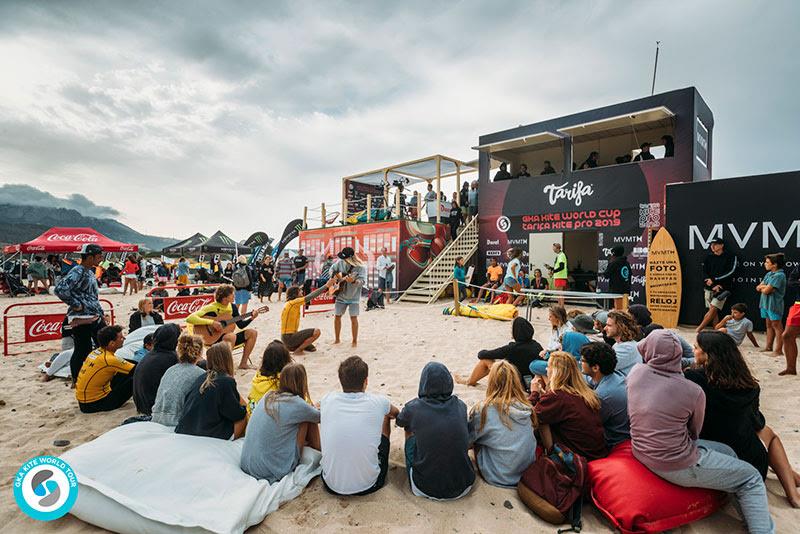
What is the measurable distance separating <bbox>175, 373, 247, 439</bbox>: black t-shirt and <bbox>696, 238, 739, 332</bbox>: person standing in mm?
8714

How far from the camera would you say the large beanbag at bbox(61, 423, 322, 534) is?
234 centimetres

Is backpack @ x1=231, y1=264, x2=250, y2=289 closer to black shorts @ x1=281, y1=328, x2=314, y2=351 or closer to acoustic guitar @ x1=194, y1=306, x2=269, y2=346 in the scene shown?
black shorts @ x1=281, y1=328, x2=314, y2=351

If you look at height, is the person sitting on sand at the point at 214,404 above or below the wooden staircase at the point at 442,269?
below

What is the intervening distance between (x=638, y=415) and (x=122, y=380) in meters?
4.77

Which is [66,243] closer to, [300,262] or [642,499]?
[300,262]

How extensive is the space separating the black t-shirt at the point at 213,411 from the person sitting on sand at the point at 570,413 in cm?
231

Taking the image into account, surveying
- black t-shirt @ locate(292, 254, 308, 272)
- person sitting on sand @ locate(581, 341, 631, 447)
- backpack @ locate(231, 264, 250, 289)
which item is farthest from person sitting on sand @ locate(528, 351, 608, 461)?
black t-shirt @ locate(292, 254, 308, 272)

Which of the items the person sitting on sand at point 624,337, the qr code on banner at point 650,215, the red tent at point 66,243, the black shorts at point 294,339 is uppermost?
the qr code on banner at point 650,215

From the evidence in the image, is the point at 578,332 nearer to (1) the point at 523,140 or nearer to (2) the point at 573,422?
(2) the point at 573,422

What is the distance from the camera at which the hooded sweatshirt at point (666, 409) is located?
2469mm

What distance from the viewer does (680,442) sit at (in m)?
2.46

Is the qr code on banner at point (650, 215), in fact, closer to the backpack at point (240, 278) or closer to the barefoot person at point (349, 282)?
the barefoot person at point (349, 282)

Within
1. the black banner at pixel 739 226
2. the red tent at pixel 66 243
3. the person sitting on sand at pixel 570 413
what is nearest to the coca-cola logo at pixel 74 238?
the red tent at pixel 66 243

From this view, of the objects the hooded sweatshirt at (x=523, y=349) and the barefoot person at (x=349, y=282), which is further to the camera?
the barefoot person at (x=349, y=282)
